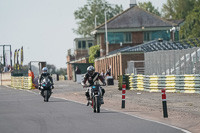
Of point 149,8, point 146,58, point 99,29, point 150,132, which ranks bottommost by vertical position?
point 150,132

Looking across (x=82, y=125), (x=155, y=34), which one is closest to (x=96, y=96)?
(x=82, y=125)

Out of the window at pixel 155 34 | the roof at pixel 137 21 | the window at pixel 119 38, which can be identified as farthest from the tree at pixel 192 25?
the window at pixel 119 38

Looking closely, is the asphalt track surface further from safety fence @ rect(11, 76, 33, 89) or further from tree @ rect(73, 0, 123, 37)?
tree @ rect(73, 0, 123, 37)

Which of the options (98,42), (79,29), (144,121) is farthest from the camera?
(79,29)

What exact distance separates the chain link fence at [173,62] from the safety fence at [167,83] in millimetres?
543

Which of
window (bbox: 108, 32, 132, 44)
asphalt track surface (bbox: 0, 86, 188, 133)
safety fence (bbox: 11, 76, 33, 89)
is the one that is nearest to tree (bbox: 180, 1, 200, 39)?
window (bbox: 108, 32, 132, 44)

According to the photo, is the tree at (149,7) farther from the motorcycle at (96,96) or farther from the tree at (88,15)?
A: the motorcycle at (96,96)

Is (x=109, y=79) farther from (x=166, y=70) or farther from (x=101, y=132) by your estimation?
(x=101, y=132)

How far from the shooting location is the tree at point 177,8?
12181 centimetres

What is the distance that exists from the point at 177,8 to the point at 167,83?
9192 centimetres

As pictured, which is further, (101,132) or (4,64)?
(4,64)

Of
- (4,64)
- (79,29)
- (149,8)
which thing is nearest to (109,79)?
(4,64)

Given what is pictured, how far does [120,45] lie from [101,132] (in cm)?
7045

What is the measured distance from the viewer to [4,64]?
76312mm
